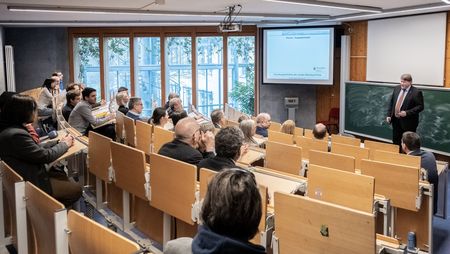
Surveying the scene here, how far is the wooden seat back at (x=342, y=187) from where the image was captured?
131 inches

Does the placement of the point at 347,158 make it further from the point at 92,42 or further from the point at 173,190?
the point at 92,42

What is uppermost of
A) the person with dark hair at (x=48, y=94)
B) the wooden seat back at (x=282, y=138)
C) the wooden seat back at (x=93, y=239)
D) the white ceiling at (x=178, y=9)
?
the white ceiling at (x=178, y=9)

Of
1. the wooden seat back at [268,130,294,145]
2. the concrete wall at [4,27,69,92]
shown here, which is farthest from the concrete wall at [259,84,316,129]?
the wooden seat back at [268,130,294,145]

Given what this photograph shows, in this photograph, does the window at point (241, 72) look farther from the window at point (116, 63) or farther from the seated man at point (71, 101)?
the seated man at point (71, 101)

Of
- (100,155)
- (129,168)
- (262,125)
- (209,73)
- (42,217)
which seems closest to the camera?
(42,217)

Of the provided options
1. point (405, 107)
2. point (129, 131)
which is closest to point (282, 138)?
point (129, 131)

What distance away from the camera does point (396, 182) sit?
412 centimetres

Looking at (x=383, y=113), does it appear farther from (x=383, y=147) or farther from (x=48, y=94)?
(x=48, y=94)

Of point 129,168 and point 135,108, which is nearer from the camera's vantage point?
point 129,168

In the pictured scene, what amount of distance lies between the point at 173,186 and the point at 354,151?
2.75 meters

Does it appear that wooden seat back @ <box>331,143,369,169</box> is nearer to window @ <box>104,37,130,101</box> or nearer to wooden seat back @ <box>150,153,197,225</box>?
wooden seat back @ <box>150,153,197,225</box>

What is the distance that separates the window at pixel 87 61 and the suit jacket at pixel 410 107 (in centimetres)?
702

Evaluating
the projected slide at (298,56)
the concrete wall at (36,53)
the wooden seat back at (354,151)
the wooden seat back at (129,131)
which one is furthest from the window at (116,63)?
the wooden seat back at (354,151)

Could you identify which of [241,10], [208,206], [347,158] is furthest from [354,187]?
[241,10]
